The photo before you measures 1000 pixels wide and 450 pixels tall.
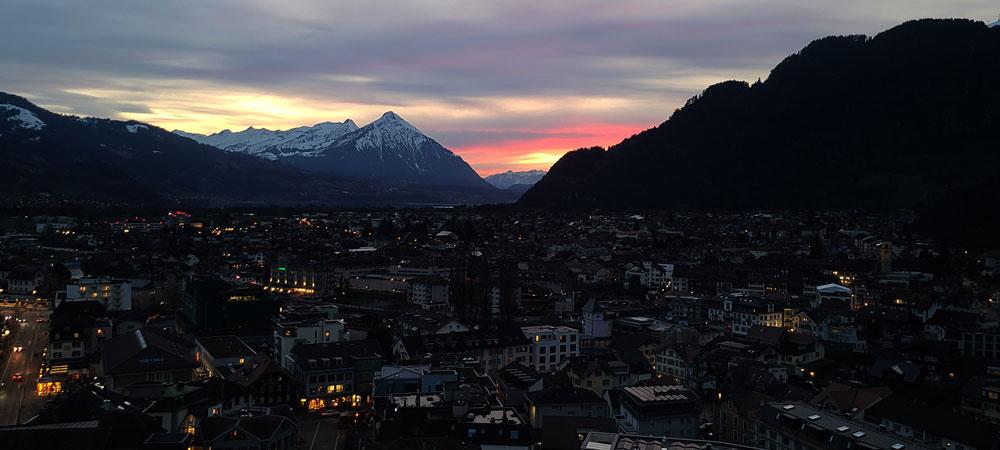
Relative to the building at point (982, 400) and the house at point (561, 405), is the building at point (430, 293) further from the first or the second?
the building at point (982, 400)

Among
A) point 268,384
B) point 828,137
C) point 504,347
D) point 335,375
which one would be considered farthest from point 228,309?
point 828,137

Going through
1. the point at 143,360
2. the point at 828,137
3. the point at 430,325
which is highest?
the point at 828,137

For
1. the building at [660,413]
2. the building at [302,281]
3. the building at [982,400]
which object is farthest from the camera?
the building at [302,281]

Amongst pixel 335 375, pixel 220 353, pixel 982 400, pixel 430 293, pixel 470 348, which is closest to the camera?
pixel 982 400

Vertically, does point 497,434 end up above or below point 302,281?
above

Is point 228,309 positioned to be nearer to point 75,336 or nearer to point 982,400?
point 75,336

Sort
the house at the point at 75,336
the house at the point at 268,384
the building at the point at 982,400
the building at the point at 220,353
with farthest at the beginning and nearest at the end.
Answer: the house at the point at 75,336 → the building at the point at 220,353 → the house at the point at 268,384 → the building at the point at 982,400

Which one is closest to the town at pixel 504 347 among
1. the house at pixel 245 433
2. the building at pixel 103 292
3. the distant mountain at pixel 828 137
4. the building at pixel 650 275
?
the house at pixel 245 433
